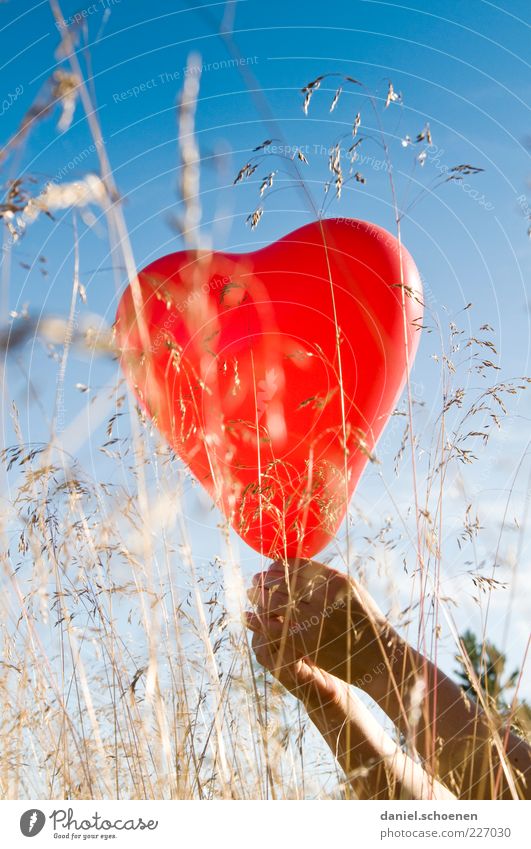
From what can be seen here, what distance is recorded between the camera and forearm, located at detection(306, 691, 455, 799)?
1.53 m

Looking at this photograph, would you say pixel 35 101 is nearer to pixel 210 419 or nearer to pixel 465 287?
pixel 210 419

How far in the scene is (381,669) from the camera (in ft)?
6.36

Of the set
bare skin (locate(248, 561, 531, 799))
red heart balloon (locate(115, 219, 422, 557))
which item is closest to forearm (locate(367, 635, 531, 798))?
bare skin (locate(248, 561, 531, 799))

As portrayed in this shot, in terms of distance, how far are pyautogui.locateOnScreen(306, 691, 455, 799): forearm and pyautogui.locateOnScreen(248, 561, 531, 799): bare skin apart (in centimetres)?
A: 2

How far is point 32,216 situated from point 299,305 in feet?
4.05

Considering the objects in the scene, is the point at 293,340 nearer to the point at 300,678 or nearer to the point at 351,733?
the point at 300,678

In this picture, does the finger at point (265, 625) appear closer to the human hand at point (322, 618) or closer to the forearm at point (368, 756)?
the human hand at point (322, 618)

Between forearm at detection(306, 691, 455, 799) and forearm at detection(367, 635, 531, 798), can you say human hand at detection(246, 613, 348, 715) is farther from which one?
forearm at detection(367, 635, 531, 798)
